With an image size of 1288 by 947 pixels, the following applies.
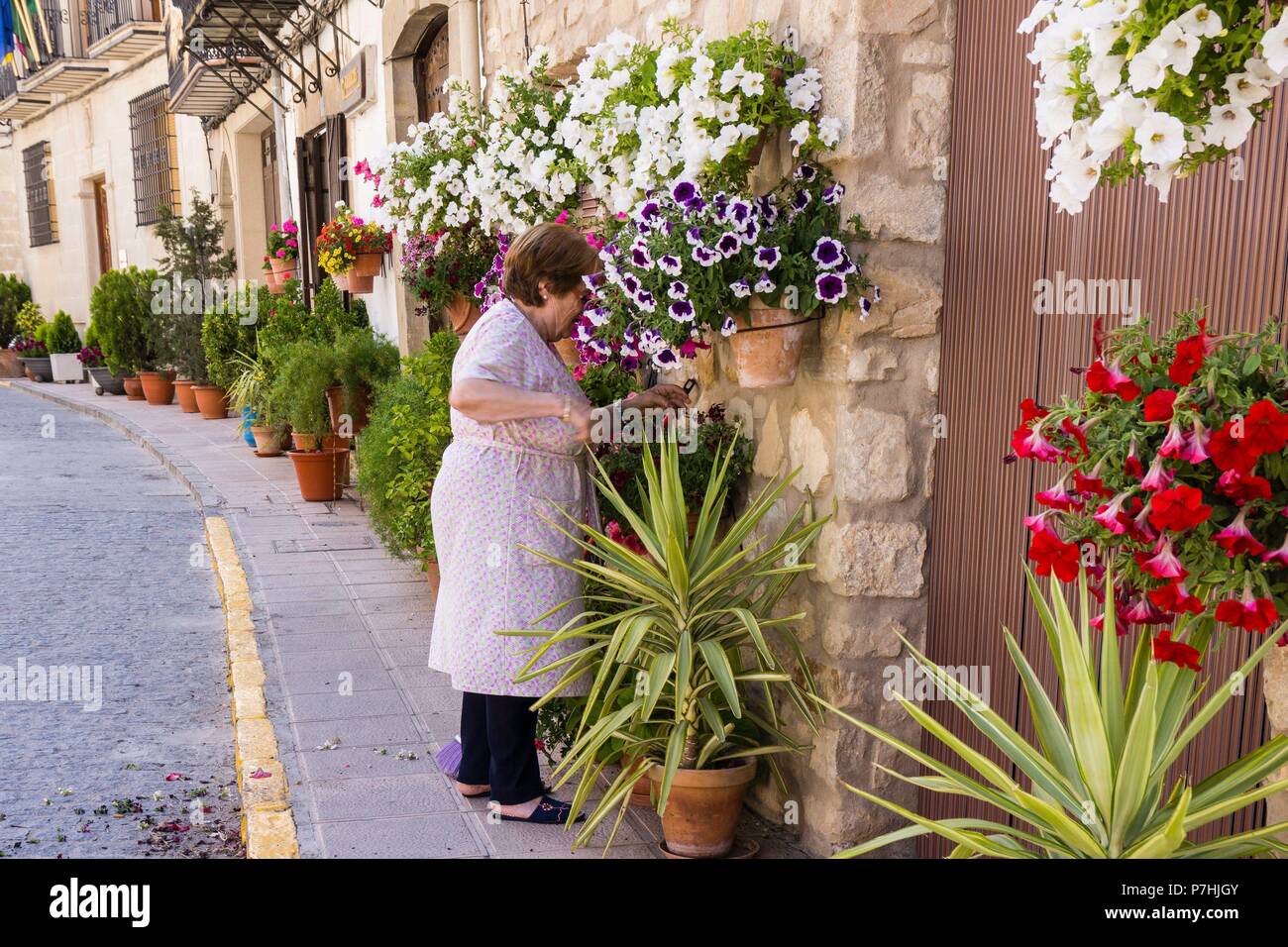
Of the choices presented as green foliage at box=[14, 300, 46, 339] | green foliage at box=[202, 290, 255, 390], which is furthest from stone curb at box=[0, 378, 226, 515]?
green foliage at box=[14, 300, 46, 339]

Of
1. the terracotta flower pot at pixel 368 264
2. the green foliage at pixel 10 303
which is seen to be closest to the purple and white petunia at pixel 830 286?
the terracotta flower pot at pixel 368 264

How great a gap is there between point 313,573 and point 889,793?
160 inches

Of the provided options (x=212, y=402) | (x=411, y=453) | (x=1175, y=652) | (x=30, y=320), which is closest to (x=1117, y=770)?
(x=1175, y=652)

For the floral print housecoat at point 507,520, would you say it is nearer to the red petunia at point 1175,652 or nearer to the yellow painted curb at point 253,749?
the yellow painted curb at point 253,749

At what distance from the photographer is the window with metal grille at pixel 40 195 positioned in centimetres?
2291

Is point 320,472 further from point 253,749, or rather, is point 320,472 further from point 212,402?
point 212,402

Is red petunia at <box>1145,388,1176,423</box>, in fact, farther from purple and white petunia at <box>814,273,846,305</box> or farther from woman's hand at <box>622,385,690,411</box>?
woman's hand at <box>622,385,690,411</box>

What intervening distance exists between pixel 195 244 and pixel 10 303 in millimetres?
10696

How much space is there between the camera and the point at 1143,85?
1.58 m

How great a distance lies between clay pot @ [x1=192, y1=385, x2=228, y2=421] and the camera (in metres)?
13.7

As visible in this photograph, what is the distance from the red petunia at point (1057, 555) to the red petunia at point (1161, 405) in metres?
0.22

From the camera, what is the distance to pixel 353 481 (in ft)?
29.3

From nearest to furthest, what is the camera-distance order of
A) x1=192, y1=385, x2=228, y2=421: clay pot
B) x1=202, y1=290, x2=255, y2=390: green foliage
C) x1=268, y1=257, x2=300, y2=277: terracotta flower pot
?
x1=268, y1=257, x2=300, y2=277: terracotta flower pot < x1=202, y1=290, x2=255, y2=390: green foliage < x1=192, y1=385, x2=228, y2=421: clay pot

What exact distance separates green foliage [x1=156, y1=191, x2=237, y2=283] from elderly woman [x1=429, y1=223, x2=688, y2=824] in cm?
1217
